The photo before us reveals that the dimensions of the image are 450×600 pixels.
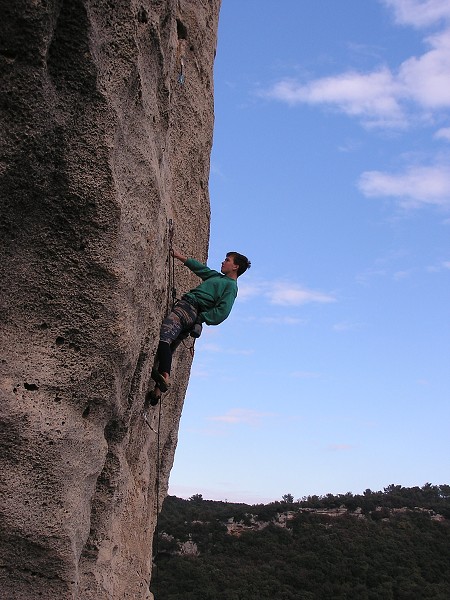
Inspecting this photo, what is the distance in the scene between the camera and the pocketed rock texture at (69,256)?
392 centimetres

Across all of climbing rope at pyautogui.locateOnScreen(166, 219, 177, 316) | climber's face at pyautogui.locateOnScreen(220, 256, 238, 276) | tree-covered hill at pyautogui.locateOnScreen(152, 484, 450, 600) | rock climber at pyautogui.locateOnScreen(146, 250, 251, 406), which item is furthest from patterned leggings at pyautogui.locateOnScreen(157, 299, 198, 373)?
tree-covered hill at pyautogui.locateOnScreen(152, 484, 450, 600)

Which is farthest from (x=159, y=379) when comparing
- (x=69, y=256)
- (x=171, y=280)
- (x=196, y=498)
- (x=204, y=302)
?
(x=196, y=498)

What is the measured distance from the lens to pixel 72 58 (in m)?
3.94

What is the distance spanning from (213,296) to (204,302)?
0.26ft

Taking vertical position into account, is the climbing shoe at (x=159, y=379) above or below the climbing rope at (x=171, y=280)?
below

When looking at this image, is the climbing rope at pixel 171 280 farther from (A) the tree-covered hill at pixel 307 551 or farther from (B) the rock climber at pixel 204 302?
(A) the tree-covered hill at pixel 307 551

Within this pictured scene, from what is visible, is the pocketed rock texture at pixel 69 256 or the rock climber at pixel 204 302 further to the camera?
the rock climber at pixel 204 302

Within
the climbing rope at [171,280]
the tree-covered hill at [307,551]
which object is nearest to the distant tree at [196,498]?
the tree-covered hill at [307,551]

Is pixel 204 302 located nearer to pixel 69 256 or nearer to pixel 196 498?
pixel 69 256

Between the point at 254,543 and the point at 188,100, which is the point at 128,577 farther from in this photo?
the point at 254,543

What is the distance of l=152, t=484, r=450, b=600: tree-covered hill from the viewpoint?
21.2 metres

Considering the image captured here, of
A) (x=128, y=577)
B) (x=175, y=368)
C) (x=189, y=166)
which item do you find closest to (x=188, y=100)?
(x=189, y=166)

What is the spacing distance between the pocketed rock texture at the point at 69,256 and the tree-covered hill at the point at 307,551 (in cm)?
1593

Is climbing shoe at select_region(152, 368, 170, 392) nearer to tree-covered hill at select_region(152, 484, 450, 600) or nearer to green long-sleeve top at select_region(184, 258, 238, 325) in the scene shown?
green long-sleeve top at select_region(184, 258, 238, 325)
